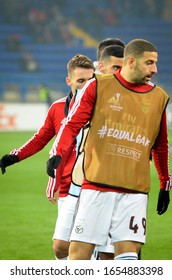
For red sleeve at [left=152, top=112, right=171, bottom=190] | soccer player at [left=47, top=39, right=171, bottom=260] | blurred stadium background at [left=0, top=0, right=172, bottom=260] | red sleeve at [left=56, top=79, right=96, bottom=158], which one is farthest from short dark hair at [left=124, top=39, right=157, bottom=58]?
blurred stadium background at [left=0, top=0, right=172, bottom=260]

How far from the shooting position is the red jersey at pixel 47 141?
6.41 metres

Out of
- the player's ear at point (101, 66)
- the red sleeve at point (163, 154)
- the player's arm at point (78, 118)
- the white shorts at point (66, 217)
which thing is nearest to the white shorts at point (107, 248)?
the white shorts at point (66, 217)

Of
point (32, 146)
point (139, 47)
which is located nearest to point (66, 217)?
point (32, 146)

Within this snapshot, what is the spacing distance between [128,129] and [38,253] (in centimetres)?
355

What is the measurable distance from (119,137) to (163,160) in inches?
18.5

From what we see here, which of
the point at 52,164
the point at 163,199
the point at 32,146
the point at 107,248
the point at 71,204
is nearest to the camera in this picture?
the point at 52,164

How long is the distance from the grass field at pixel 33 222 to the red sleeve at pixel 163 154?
2.67 metres

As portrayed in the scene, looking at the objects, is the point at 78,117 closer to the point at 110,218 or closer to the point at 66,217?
the point at 110,218

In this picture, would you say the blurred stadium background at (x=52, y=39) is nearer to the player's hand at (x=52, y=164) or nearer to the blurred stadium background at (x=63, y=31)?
the blurred stadium background at (x=63, y=31)

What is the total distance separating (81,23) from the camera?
145 feet

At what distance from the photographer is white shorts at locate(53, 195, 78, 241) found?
20.4 ft

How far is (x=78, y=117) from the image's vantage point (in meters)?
5.27
